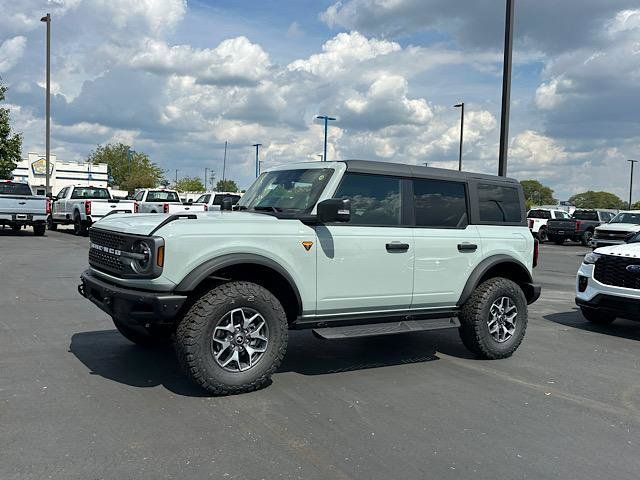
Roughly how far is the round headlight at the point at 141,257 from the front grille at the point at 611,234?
21.0 m

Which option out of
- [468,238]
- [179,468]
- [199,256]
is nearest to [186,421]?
[179,468]

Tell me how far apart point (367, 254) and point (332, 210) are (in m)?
0.71

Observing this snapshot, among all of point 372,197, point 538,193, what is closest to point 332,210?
point 372,197

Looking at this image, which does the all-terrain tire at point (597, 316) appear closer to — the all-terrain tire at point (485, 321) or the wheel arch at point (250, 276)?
the all-terrain tire at point (485, 321)

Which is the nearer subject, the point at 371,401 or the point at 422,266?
the point at 371,401

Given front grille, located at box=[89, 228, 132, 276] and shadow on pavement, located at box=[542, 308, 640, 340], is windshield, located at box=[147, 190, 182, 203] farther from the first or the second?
front grille, located at box=[89, 228, 132, 276]

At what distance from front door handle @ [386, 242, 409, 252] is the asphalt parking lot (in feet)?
3.82

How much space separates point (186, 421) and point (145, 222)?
1656mm

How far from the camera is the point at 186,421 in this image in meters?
4.33

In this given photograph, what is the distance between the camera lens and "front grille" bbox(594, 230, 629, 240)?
2219 cm

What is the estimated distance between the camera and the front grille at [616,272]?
783 cm

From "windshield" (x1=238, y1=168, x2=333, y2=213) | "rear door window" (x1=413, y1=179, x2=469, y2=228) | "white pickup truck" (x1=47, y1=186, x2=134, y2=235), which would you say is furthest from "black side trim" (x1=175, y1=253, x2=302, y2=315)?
"white pickup truck" (x1=47, y1=186, x2=134, y2=235)

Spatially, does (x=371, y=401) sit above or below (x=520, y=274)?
below

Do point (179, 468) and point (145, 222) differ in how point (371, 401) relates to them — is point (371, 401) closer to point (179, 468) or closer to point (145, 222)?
point (179, 468)
